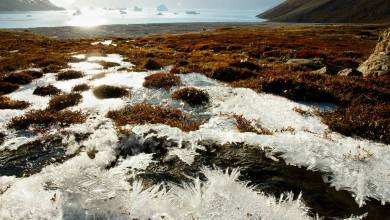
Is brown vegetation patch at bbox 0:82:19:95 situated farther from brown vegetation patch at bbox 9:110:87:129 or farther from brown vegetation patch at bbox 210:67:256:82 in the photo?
brown vegetation patch at bbox 210:67:256:82

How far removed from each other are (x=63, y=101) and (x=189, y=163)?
804 cm

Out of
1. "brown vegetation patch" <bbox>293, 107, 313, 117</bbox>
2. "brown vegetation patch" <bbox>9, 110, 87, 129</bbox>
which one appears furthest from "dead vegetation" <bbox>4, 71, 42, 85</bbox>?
"brown vegetation patch" <bbox>293, 107, 313, 117</bbox>

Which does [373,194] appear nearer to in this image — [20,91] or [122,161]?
[122,161]

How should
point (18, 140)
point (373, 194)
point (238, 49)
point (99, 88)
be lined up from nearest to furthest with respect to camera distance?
point (373, 194), point (18, 140), point (99, 88), point (238, 49)

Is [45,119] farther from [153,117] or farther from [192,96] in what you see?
[192,96]

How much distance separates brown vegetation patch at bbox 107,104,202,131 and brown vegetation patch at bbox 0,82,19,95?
25.7ft

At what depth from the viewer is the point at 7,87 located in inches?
679

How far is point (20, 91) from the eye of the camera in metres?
17.0

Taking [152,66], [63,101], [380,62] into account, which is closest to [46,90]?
[63,101]

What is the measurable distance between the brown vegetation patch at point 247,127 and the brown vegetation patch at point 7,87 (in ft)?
40.0

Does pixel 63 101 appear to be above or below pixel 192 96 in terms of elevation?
below

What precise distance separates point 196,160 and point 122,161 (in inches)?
77.8

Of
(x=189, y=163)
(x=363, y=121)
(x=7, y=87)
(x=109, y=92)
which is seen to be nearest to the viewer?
(x=189, y=163)

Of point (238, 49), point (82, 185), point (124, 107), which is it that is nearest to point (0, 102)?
point (124, 107)
